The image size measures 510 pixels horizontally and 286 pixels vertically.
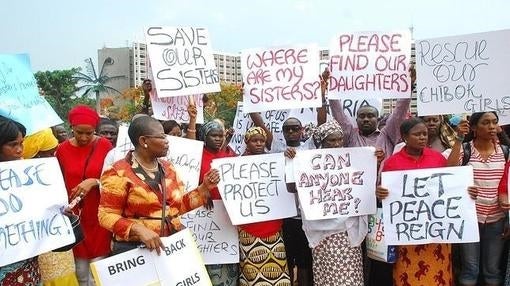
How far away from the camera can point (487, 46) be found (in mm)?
5188

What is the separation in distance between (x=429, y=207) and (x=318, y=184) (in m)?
0.95

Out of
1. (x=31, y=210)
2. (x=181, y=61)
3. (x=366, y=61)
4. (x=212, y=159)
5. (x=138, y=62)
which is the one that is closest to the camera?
(x=31, y=210)

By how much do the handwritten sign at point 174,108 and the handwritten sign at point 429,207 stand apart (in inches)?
87.3

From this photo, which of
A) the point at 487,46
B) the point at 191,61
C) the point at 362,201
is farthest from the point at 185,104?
the point at 487,46

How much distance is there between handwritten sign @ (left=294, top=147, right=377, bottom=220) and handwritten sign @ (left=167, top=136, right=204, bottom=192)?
916 mm

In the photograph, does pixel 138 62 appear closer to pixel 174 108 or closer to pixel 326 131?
pixel 174 108

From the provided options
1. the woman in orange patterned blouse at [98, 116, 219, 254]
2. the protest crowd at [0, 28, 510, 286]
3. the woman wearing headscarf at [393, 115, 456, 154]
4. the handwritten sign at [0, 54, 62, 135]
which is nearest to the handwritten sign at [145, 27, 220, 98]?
the protest crowd at [0, 28, 510, 286]

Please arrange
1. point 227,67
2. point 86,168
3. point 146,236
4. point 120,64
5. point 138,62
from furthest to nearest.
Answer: point 120,64
point 138,62
point 227,67
point 86,168
point 146,236

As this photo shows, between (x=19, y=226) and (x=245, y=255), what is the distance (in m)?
2.19

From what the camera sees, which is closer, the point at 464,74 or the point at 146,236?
the point at 146,236

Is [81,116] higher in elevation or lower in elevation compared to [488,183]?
higher

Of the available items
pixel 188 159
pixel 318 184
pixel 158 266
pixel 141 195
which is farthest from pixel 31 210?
pixel 318 184

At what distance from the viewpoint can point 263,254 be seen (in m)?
5.31

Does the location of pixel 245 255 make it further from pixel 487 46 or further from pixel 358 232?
pixel 487 46
